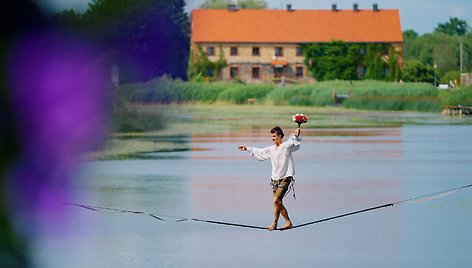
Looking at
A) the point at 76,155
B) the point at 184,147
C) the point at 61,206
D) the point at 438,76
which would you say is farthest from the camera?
the point at 438,76

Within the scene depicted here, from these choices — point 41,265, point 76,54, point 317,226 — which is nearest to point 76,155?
point 76,54

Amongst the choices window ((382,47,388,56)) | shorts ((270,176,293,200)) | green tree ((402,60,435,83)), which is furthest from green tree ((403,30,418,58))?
shorts ((270,176,293,200))

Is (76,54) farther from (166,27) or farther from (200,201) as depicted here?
(166,27)

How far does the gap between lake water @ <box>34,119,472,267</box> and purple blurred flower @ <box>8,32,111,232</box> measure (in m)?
0.72

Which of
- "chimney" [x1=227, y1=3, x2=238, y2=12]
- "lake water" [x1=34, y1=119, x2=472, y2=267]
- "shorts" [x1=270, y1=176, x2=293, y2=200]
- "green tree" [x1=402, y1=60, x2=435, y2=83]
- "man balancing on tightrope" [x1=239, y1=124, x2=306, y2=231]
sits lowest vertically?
"lake water" [x1=34, y1=119, x2=472, y2=267]

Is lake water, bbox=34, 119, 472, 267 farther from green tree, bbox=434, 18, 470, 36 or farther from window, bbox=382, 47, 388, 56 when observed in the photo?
green tree, bbox=434, 18, 470, 36

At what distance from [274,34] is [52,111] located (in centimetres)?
8523

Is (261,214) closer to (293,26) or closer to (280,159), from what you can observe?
(280,159)

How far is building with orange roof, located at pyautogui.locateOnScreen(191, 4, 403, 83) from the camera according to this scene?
113 meters

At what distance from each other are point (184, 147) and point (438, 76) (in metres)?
75.9

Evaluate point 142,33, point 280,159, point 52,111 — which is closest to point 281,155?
point 280,159

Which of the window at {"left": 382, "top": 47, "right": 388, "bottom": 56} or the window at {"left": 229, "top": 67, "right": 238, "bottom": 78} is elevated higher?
the window at {"left": 382, "top": 47, "right": 388, "bottom": 56}

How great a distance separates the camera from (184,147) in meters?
A: 36.8

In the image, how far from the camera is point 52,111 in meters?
31.0
